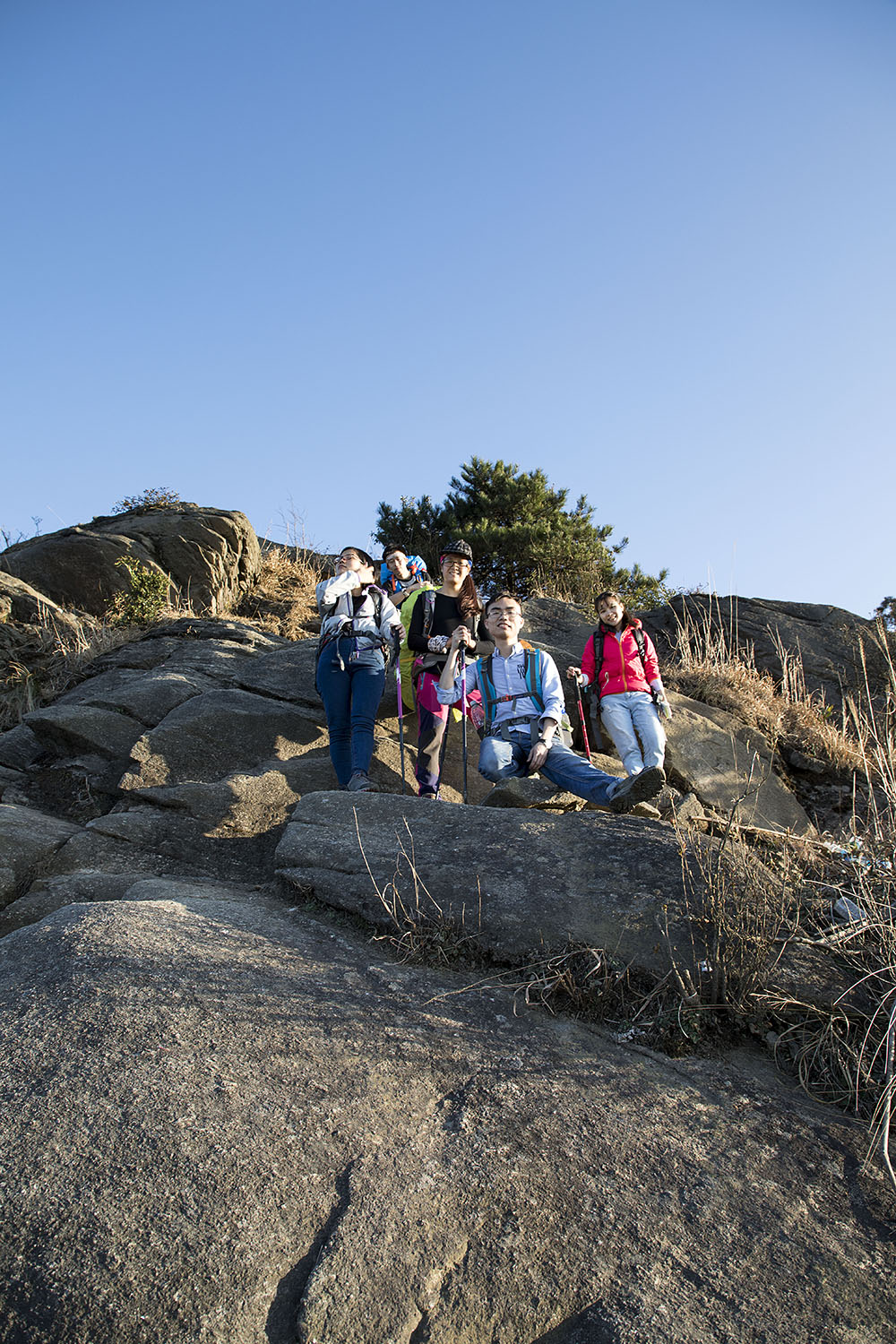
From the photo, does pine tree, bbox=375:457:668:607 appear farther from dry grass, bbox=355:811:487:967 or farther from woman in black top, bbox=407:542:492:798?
dry grass, bbox=355:811:487:967

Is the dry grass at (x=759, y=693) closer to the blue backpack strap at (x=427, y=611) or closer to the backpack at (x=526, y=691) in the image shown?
the backpack at (x=526, y=691)

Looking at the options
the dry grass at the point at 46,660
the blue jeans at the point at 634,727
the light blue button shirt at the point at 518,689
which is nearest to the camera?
the light blue button shirt at the point at 518,689

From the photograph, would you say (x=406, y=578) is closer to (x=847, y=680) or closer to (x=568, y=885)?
(x=568, y=885)

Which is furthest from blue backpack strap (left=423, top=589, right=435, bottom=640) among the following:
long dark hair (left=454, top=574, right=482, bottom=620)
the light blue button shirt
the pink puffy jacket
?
the pink puffy jacket

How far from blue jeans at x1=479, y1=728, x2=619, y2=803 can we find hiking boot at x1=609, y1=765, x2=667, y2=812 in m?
0.16

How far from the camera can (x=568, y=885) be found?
3.88 m

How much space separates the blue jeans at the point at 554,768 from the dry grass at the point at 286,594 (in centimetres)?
639

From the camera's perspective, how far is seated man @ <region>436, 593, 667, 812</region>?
549 centimetres

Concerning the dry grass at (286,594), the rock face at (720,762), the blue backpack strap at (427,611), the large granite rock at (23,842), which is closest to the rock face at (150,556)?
the dry grass at (286,594)

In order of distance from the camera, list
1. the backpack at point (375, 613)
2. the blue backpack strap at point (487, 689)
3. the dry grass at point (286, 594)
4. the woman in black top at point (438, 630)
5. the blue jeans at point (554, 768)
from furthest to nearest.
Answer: the dry grass at point (286, 594)
the backpack at point (375, 613)
the woman in black top at point (438, 630)
the blue backpack strap at point (487, 689)
the blue jeans at point (554, 768)

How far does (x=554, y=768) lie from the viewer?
560 cm

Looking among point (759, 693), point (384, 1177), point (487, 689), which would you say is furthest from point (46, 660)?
point (384, 1177)

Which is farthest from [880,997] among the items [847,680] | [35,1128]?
[847,680]

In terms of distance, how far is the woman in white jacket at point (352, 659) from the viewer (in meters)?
6.12
